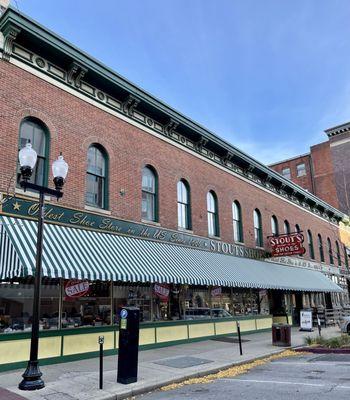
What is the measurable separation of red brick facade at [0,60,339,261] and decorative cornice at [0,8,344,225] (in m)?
0.46

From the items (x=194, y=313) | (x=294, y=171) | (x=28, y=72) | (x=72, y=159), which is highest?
(x=294, y=171)

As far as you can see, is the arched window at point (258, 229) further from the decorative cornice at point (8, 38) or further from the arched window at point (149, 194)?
the decorative cornice at point (8, 38)

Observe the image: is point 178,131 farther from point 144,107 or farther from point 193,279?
point 193,279

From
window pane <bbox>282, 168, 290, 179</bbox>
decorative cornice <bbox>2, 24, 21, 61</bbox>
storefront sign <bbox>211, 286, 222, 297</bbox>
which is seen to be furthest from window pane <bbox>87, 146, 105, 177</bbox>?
window pane <bbox>282, 168, 290, 179</bbox>

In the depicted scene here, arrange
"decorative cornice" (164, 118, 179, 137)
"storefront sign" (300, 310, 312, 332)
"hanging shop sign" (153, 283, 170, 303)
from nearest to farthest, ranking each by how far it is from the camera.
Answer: "hanging shop sign" (153, 283, 170, 303) < "decorative cornice" (164, 118, 179, 137) < "storefront sign" (300, 310, 312, 332)

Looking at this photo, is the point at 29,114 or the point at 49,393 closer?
the point at 49,393

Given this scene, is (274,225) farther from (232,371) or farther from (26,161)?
(26,161)

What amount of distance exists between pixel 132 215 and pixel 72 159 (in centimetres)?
313

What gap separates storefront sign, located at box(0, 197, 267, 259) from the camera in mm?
11258

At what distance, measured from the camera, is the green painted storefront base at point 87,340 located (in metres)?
10.4

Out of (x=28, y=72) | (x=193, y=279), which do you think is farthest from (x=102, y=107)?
(x=193, y=279)

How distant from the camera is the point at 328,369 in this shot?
34.6 feet

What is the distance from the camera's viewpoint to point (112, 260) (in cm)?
1234

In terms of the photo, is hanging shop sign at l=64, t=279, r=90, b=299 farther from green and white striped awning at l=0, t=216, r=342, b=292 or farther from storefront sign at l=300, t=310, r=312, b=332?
storefront sign at l=300, t=310, r=312, b=332
